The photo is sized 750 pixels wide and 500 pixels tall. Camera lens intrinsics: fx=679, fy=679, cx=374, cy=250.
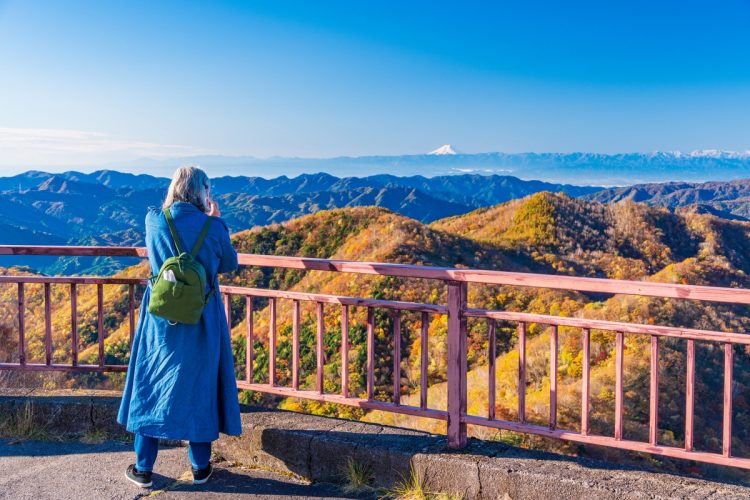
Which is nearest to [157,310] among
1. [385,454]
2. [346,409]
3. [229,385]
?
[229,385]

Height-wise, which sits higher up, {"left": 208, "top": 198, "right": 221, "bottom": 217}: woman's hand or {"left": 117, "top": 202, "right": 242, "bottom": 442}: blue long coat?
{"left": 208, "top": 198, "right": 221, "bottom": 217}: woman's hand

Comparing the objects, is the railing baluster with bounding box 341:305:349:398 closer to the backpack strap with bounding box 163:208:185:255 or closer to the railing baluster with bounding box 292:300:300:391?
the railing baluster with bounding box 292:300:300:391

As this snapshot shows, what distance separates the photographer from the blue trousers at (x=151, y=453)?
4020mm

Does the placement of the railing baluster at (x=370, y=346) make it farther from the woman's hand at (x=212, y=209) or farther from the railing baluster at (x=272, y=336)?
the woman's hand at (x=212, y=209)

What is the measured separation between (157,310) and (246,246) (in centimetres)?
3629

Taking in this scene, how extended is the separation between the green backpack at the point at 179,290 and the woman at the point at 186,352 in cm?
10

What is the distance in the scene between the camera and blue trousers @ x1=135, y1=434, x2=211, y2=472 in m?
4.02

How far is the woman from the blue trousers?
11cm

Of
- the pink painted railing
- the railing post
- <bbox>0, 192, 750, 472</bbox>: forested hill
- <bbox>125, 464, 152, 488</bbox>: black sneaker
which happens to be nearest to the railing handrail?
the pink painted railing

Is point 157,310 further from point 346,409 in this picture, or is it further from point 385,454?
point 346,409

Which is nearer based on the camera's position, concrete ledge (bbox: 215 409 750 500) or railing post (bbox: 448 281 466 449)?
concrete ledge (bbox: 215 409 750 500)

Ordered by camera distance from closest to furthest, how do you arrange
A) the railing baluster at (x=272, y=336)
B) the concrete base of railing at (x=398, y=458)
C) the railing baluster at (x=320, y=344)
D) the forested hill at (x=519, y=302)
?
1. the concrete base of railing at (x=398, y=458)
2. the railing baluster at (x=320, y=344)
3. the railing baluster at (x=272, y=336)
4. the forested hill at (x=519, y=302)

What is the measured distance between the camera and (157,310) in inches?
143

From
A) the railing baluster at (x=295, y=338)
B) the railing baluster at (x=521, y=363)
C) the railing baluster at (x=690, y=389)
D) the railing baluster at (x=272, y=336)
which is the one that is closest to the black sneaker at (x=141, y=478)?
the railing baluster at (x=272, y=336)
